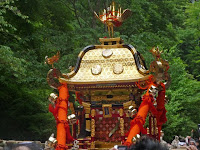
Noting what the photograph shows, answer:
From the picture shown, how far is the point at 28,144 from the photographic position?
12.2ft

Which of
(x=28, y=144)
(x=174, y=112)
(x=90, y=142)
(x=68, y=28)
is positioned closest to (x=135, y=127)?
(x=90, y=142)

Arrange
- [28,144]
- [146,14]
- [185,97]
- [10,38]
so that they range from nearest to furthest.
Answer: [28,144] → [10,38] → [185,97] → [146,14]

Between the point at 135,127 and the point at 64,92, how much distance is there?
6.83 ft

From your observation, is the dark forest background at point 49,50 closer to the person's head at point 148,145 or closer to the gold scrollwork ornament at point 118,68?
the gold scrollwork ornament at point 118,68

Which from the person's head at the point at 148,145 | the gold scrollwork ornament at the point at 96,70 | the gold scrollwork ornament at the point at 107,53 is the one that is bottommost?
the person's head at the point at 148,145

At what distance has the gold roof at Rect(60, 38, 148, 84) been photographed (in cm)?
1155

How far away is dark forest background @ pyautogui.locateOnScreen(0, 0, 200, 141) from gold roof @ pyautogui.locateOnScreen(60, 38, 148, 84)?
501cm

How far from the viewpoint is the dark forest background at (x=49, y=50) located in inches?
789

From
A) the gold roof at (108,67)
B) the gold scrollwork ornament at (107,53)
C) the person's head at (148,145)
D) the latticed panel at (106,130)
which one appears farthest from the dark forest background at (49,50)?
the person's head at (148,145)

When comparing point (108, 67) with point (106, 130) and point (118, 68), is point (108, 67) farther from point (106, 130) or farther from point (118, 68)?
point (106, 130)

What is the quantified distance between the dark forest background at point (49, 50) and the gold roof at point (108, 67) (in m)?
5.01

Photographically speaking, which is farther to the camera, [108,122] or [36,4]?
[36,4]

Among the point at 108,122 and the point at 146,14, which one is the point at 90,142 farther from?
the point at 146,14

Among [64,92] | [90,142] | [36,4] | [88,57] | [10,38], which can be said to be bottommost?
[90,142]
